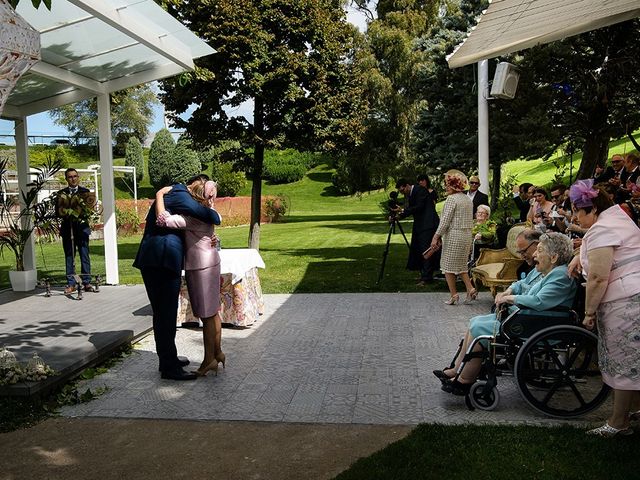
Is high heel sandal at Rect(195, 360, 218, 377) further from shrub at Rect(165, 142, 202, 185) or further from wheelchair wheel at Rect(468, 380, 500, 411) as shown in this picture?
shrub at Rect(165, 142, 202, 185)

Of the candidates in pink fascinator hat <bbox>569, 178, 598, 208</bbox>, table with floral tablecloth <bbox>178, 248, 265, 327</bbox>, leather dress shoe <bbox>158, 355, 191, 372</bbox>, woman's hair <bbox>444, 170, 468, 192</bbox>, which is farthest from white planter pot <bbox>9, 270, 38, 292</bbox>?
pink fascinator hat <bbox>569, 178, 598, 208</bbox>

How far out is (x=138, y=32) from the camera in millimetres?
7633

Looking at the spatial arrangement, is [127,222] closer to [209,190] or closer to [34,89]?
[34,89]

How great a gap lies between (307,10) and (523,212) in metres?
8.30

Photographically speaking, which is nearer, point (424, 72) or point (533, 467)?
point (533, 467)

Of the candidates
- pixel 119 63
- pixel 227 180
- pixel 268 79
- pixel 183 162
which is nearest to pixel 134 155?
pixel 183 162

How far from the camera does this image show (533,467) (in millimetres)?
3633

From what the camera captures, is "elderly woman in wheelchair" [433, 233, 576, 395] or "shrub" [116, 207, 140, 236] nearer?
"elderly woman in wheelchair" [433, 233, 576, 395]

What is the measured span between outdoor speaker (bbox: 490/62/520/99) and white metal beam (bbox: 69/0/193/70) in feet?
16.0

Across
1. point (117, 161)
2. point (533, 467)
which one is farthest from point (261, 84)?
point (117, 161)

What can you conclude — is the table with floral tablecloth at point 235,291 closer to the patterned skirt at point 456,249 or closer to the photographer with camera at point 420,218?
the patterned skirt at point 456,249

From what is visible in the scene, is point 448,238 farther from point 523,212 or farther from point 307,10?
point 307,10

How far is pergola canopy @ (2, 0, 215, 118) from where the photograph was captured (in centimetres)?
727

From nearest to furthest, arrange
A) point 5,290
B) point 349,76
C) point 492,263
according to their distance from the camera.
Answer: point 492,263 < point 5,290 < point 349,76
